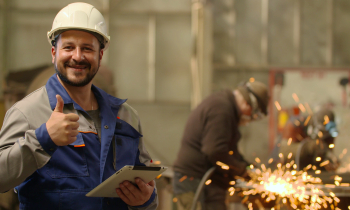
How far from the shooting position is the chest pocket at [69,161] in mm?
1307

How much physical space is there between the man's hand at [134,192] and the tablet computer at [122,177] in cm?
2

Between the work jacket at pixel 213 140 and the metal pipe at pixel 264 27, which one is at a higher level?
the metal pipe at pixel 264 27

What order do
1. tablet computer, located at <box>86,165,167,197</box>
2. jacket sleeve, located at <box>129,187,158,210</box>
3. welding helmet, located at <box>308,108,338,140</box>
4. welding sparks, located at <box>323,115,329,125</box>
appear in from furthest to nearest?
welding sparks, located at <box>323,115,329,125</box> < welding helmet, located at <box>308,108,338,140</box> < jacket sleeve, located at <box>129,187,158,210</box> < tablet computer, located at <box>86,165,167,197</box>

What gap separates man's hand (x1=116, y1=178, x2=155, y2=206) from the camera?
→ 1.40 metres

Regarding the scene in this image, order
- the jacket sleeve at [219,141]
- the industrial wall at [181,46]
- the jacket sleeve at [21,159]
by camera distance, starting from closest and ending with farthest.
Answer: the jacket sleeve at [21,159], the jacket sleeve at [219,141], the industrial wall at [181,46]

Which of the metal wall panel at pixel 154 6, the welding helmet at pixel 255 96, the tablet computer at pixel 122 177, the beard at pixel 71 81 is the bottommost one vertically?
the tablet computer at pixel 122 177

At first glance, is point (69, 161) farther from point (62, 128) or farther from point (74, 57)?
point (74, 57)

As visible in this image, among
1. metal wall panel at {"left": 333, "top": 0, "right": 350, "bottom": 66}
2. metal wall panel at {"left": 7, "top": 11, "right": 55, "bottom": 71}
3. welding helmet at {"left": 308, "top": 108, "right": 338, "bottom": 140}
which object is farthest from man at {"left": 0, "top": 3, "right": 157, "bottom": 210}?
metal wall panel at {"left": 333, "top": 0, "right": 350, "bottom": 66}

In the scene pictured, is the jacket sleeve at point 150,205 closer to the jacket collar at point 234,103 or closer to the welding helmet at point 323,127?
the jacket collar at point 234,103

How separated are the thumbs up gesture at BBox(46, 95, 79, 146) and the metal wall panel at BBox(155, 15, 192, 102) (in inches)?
204

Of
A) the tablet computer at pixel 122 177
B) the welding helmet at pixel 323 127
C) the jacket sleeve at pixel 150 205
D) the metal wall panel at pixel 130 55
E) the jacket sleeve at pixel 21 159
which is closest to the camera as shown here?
the jacket sleeve at pixel 21 159

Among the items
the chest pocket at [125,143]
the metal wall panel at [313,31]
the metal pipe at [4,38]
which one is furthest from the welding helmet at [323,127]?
the metal pipe at [4,38]

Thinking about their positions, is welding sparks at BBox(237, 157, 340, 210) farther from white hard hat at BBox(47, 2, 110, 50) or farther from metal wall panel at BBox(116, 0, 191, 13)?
metal wall panel at BBox(116, 0, 191, 13)

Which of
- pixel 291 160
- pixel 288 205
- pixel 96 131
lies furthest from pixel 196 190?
pixel 96 131
